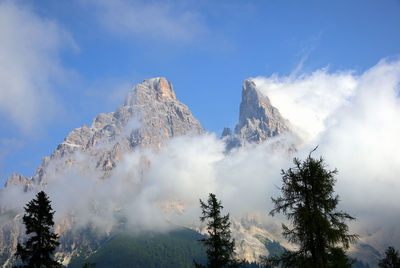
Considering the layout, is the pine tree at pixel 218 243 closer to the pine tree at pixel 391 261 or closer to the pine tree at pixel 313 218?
the pine tree at pixel 313 218

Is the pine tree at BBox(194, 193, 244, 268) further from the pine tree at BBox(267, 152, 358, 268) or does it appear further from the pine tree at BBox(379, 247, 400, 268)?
the pine tree at BBox(379, 247, 400, 268)

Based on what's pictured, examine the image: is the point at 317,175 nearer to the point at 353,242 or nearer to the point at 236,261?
the point at 353,242

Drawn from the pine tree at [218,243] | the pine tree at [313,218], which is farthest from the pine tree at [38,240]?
the pine tree at [313,218]

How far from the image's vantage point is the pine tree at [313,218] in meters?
22.6

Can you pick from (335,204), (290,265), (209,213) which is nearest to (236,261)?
(209,213)

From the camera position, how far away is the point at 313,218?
22672 mm

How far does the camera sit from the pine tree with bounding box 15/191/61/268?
31.9m

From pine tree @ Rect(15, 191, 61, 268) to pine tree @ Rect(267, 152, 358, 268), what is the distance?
20734 mm

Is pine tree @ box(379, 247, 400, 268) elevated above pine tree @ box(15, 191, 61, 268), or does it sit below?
above

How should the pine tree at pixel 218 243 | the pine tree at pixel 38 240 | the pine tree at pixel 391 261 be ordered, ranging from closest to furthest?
the pine tree at pixel 38 240, the pine tree at pixel 218 243, the pine tree at pixel 391 261

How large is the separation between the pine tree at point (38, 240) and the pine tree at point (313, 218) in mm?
20734

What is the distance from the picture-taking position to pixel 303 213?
22.5 meters

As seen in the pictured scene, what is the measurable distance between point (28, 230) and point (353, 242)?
27.2m

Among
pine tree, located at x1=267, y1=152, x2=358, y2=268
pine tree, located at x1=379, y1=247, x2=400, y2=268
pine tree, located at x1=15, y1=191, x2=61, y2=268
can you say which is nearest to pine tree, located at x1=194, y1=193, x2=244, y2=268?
pine tree, located at x1=267, y1=152, x2=358, y2=268
